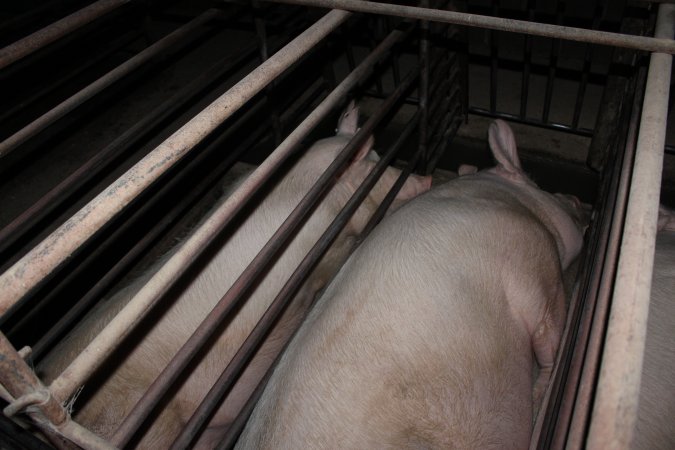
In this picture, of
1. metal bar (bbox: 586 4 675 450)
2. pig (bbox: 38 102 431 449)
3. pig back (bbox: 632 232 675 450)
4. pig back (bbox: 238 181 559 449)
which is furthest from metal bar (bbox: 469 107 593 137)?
metal bar (bbox: 586 4 675 450)

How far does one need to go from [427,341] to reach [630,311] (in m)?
0.76

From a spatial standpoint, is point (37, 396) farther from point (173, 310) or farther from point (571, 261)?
point (571, 261)

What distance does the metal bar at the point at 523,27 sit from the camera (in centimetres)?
108

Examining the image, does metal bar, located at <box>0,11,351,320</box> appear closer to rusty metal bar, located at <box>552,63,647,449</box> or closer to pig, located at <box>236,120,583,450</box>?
pig, located at <box>236,120,583,450</box>

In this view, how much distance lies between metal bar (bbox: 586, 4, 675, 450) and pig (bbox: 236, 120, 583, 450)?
28.8 inches

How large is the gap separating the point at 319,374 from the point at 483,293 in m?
0.60

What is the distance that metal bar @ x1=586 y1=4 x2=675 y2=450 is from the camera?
0.57m

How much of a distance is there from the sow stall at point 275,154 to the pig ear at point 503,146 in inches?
15.1

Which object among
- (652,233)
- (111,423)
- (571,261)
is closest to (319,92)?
(571,261)

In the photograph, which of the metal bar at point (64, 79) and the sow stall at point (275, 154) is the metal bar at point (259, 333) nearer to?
the sow stall at point (275, 154)

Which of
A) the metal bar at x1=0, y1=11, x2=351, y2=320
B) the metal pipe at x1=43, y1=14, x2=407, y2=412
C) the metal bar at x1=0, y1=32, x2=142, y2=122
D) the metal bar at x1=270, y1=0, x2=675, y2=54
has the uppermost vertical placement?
the metal bar at x1=270, y1=0, x2=675, y2=54

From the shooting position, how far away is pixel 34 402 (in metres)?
0.68

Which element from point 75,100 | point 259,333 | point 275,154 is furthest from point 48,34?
point 259,333

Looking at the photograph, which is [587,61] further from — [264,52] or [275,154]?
[275,154]
